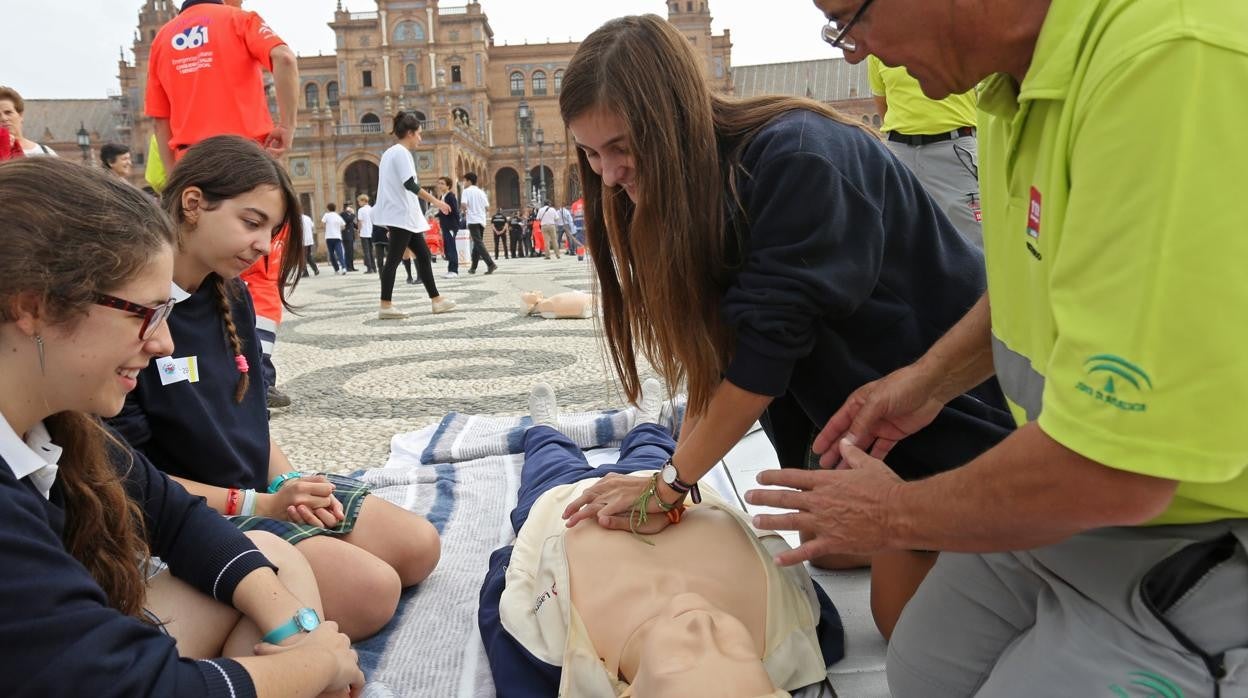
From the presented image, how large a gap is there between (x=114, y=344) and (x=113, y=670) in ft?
1.52

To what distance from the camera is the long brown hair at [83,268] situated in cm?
130

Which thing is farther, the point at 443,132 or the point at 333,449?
the point at 443,132

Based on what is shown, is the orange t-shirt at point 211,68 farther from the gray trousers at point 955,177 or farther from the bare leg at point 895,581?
the bare leg at point 895,581

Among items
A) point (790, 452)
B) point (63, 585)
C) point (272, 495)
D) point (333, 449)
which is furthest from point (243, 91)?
point (63, 585)

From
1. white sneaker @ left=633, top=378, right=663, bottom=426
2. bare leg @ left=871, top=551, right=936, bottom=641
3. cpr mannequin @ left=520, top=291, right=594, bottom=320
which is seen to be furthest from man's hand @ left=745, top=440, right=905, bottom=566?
cpr mannequin @ left=520, top=291, right=594, bottom=320

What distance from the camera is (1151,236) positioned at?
38.3 inches

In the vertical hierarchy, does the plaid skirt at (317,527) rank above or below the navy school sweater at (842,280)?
below

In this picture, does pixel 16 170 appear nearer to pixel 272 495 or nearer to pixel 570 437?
pixel 272 495

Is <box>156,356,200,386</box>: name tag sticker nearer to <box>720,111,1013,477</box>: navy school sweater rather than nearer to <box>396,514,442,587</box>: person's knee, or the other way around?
<box>396,514,442,587</box>: person's knee

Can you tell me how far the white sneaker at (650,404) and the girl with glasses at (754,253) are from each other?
1.51 m

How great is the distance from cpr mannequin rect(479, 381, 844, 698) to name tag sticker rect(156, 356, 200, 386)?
2.88ft

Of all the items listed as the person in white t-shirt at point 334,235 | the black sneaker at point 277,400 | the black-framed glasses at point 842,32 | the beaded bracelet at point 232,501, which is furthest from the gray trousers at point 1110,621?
the person in white t-shirt at point 334,235

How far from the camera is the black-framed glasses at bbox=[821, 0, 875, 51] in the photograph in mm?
1278

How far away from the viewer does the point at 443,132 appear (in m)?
50.8
